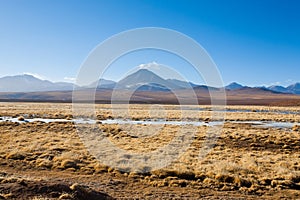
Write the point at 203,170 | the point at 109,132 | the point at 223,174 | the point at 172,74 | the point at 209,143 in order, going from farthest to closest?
1. the point at 109,132
2. the point at 209,143
3. the point at 172,74
4. the point at 203,170
5. the point at 223,174

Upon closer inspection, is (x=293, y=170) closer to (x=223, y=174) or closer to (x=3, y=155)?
(x=223, y=174)

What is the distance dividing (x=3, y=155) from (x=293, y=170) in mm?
15537

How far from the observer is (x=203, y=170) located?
1534cm

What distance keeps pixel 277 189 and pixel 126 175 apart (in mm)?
6477

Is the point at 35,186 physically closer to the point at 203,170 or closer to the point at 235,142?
the point at 203,170

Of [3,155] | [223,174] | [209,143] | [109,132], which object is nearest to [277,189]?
[223,174]

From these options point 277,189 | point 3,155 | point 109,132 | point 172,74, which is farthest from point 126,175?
point 109,132

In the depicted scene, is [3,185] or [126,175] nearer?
[3,185]

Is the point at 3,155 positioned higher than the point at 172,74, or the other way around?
the point at 172,74

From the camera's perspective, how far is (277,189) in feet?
42.3

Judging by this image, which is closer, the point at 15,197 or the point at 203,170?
the point at 15,197

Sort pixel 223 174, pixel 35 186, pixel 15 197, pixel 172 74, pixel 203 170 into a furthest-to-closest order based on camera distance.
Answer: pixel 172 74, pixel 203 170, pixel 223 174, pixel 35 186, pixel 15 197

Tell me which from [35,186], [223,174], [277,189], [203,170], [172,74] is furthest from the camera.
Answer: [172,74]

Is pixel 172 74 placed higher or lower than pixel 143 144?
higher
